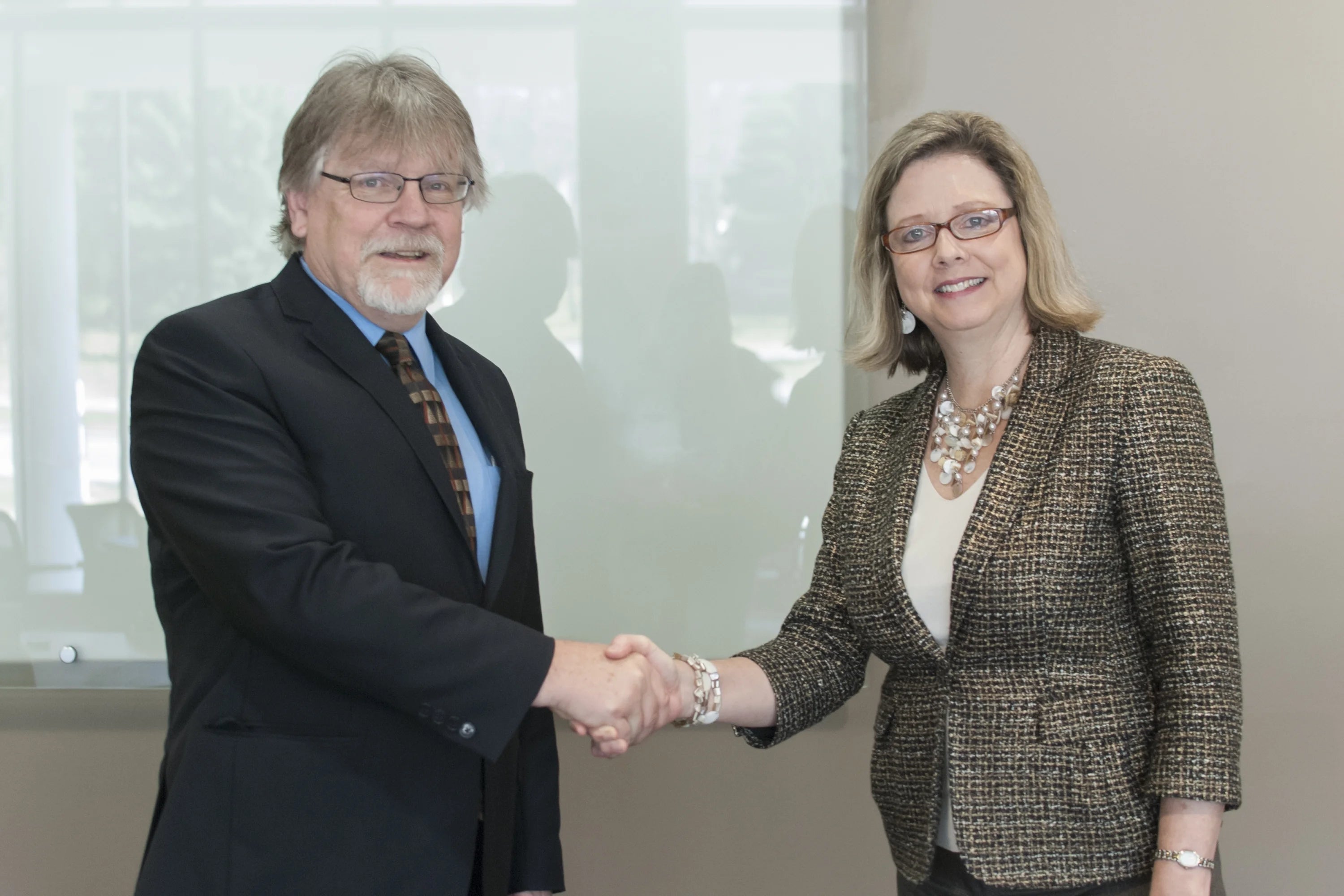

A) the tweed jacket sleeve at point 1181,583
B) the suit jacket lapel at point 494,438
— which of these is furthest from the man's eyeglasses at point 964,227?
the suit jacket lapel at point 494,438

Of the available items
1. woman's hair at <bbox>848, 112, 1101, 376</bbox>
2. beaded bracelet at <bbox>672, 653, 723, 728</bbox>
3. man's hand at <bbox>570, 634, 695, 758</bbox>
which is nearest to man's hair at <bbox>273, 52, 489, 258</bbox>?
woman's hair at <bbox>848, 112, 1101, 376</bbox>

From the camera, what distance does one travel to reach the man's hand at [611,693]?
1.58 meters

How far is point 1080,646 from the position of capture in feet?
4.96

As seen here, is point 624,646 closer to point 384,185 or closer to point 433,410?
point 433,410

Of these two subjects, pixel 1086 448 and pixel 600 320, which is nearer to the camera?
pixel 1086 448

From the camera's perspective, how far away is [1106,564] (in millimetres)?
1513

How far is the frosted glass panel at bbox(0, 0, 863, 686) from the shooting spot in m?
2.65

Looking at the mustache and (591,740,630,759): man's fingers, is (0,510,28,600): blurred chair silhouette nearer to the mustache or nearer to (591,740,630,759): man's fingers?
the mustache

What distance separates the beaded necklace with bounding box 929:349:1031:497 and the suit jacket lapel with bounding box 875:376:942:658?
30mm

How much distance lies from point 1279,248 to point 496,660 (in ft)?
6.97

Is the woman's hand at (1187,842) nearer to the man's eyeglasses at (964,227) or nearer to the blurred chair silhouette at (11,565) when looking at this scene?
the man's eyeglasses at (964,227)

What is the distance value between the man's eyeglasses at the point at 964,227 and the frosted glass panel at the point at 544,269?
919 mm

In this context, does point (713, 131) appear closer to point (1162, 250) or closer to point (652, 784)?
point (1162, 250)

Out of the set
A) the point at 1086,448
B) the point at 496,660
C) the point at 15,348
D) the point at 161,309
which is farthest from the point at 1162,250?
the point at 15,348
